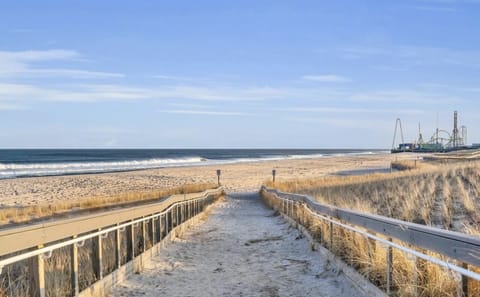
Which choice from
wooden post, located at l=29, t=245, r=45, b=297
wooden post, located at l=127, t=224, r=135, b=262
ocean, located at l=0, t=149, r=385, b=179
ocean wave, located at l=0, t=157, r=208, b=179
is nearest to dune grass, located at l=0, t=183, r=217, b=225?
wooden post, located at l=127, t=224, r=135, b=262

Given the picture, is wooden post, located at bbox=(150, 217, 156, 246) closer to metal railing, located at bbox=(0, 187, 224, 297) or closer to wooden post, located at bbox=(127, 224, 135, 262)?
metal railing, located at bbox=(0, 187, 224, 297)

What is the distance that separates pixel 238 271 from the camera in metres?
8.45

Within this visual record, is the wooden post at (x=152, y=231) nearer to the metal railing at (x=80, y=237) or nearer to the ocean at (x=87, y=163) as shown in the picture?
the metal railing at (x=80, y=237)

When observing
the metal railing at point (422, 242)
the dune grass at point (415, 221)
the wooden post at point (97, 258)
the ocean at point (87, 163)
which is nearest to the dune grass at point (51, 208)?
the dune grass at point (415, 221)

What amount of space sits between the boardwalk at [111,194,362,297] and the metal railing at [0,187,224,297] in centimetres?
41

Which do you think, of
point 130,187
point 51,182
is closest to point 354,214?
point 130,187

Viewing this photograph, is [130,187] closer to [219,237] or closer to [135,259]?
[219,237]

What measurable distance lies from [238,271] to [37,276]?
3708mm

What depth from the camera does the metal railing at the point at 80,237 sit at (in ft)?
16.8

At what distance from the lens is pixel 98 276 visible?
697 centimetres

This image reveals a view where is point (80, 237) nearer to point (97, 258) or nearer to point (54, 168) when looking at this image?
point (97, 258)

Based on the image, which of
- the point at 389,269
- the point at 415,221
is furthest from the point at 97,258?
the point at 415,221

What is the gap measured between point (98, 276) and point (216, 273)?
6.53 feet

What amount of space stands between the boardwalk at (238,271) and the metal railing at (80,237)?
1.35ft
